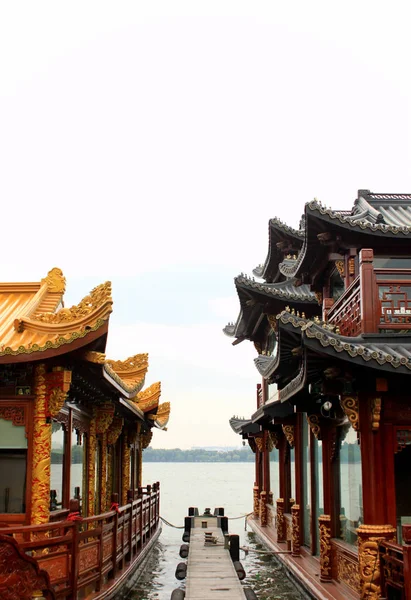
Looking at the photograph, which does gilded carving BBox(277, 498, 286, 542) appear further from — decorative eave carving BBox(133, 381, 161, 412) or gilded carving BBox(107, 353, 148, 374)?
gilded carving BBox(107, 353, 148, 374)

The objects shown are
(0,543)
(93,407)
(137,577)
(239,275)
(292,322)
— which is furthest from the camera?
(239,275)

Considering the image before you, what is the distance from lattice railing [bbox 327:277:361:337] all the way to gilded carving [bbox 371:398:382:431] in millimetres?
1146

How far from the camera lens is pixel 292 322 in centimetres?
880

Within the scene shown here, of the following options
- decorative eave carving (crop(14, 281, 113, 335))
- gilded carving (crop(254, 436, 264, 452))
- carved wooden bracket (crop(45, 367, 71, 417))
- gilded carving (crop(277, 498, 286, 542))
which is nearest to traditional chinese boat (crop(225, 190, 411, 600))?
gilded carving (crop(277, 498, 286, 542))

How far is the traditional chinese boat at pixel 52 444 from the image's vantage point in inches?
328

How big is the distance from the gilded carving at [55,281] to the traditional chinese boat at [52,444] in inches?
0.7

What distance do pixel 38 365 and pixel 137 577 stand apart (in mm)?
7600

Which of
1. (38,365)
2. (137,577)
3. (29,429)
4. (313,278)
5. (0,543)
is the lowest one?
(137,577)

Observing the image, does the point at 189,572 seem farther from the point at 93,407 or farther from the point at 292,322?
the point at 292,322

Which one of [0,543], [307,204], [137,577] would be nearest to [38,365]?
[0,543]

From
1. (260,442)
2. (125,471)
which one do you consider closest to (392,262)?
(125,471)

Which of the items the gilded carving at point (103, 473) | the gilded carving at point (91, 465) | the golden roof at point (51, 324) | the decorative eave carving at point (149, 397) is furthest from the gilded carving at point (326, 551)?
the decorative eave carving at point (149, 397)

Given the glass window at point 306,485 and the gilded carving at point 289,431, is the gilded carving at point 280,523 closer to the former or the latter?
the gilded carving at point 289,431

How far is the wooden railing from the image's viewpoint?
27.2 feet
